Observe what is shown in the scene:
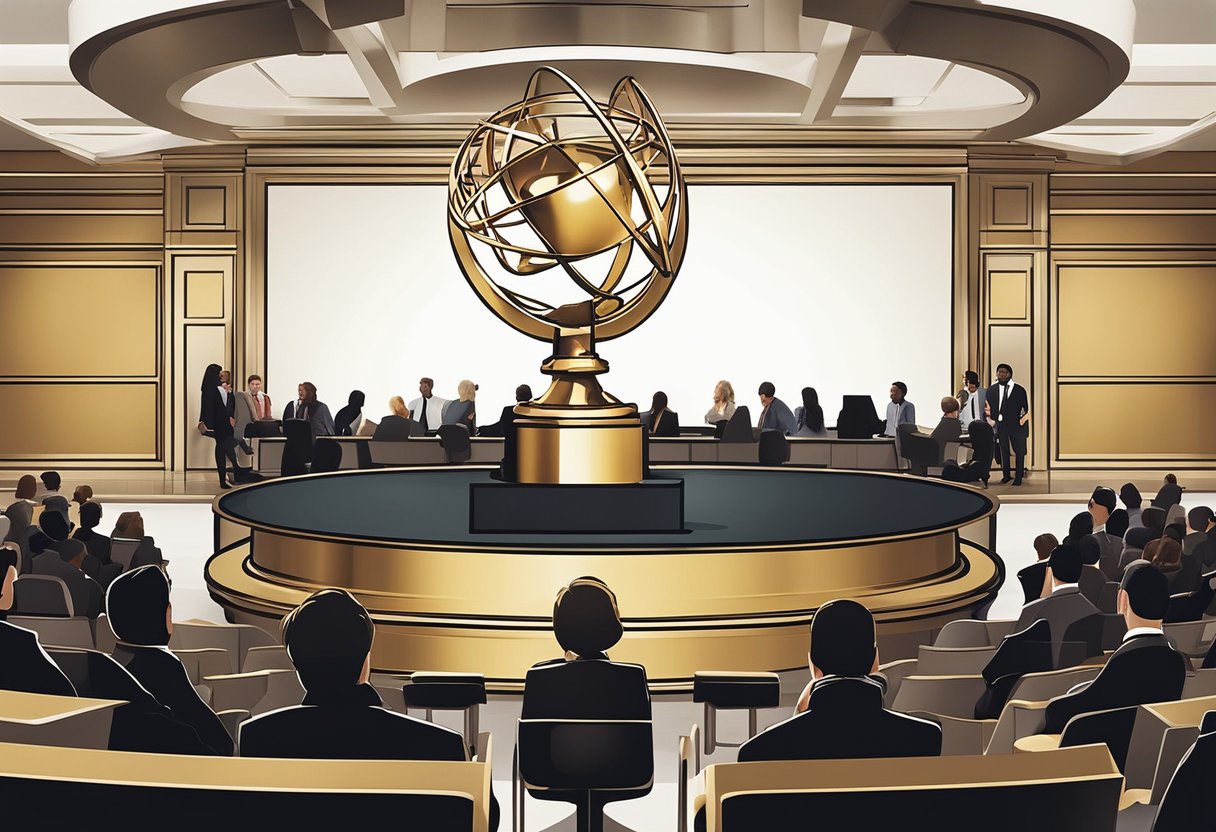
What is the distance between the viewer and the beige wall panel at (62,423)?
A: 16031 millimetres

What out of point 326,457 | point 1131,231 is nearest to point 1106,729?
point 326,457

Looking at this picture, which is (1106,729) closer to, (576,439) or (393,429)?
(576,439)

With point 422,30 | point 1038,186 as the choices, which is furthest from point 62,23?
point 1038,186

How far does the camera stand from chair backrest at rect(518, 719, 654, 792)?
10.1 ft

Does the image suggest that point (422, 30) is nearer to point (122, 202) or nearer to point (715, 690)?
point (715, 690)

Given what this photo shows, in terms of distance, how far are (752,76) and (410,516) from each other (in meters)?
6.31

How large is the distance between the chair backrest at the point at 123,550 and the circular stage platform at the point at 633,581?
415 mm

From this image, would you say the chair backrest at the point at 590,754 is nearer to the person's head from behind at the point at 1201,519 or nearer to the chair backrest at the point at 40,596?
the chair backrest at the point at 40,596

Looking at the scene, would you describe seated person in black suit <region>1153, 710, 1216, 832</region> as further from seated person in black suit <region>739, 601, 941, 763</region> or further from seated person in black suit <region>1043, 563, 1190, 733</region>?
seated person in black suit <region>1043, 563, 1190, 733</region>

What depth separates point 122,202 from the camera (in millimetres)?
15781

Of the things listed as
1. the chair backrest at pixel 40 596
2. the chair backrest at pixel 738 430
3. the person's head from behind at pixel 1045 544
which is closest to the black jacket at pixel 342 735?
the chair backrest at pixel 40 596

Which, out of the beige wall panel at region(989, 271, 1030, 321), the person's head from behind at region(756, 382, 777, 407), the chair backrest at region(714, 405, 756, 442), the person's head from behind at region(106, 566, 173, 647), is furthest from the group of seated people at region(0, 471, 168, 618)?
the beige wall panel at region(989, 271, 1030, 321)

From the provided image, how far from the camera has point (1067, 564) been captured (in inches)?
186

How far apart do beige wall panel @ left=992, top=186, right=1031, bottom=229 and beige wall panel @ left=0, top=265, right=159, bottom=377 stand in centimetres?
1162
